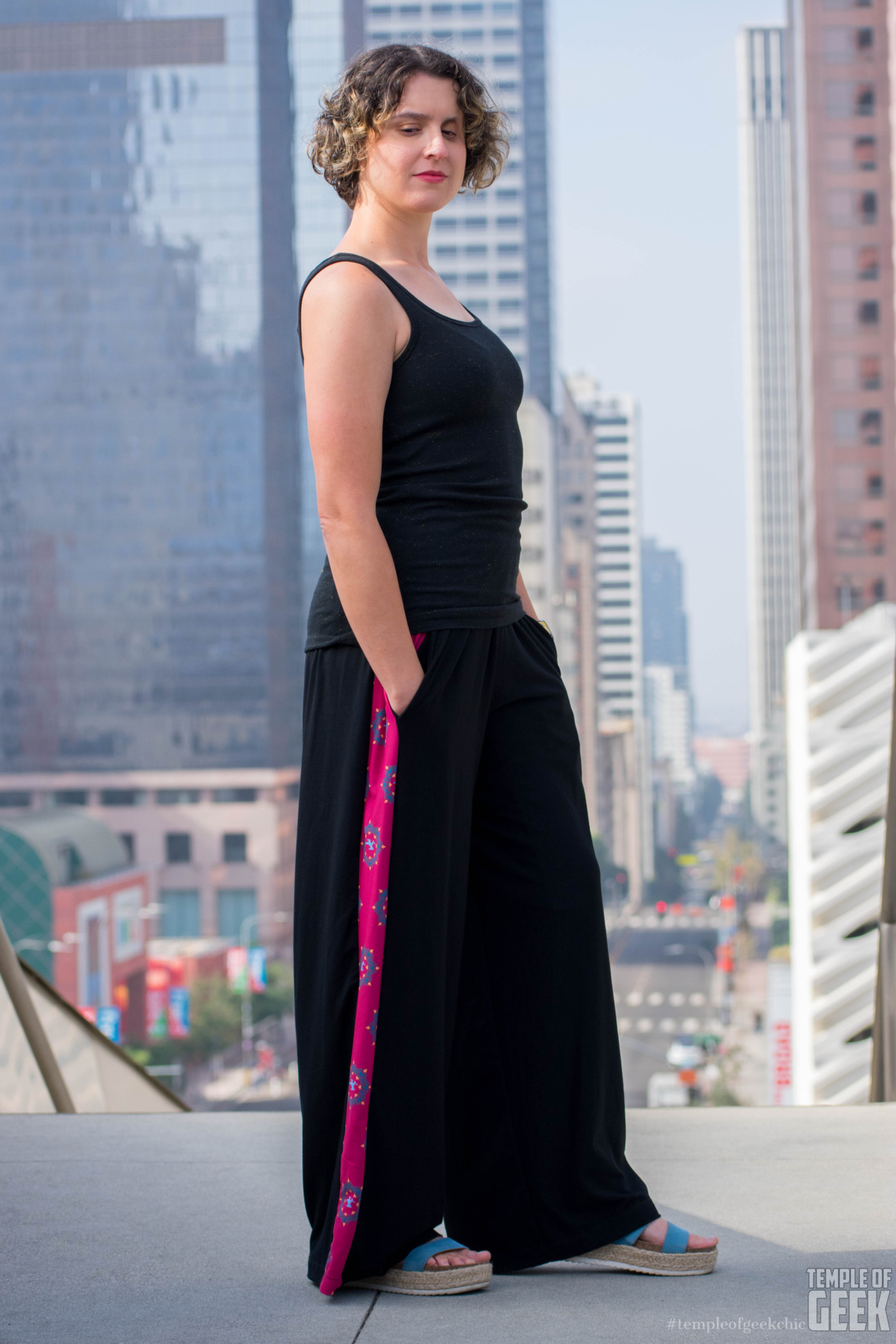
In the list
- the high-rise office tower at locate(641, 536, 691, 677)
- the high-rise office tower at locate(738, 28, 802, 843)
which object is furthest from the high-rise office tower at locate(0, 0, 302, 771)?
the high-rise office tower at locate(641, 536, 691, 677)

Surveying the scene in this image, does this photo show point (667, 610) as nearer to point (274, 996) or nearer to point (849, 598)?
point (849, 598)

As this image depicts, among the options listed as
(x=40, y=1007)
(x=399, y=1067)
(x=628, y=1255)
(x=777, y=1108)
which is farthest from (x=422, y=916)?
(x=40, y=1007)

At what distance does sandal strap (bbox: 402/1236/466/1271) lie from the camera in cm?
115

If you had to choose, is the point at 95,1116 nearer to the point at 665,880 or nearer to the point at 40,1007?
the point at 40,1007

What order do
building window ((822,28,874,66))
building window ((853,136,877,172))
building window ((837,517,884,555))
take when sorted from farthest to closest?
building window ((853,136,877,172)) → building window ((822,28,874,66)) → building window ((837,517,884,555))

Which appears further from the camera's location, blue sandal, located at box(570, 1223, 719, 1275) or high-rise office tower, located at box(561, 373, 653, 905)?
high-rise office tower, located at box(561, 373, 653, 905)

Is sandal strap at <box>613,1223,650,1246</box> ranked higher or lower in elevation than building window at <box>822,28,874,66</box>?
lower

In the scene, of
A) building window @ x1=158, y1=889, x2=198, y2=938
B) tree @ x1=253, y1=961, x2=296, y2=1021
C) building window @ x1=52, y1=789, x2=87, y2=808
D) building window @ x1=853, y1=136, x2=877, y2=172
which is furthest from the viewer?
building window @ x1=52, y1=789, x2=87, y2=808

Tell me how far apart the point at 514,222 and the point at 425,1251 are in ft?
226

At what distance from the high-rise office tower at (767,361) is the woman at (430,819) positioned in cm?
9136

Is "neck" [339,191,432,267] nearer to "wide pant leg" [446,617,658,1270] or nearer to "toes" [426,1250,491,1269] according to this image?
"wide pant leg" [446,617,658,1270]

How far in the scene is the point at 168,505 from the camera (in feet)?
157

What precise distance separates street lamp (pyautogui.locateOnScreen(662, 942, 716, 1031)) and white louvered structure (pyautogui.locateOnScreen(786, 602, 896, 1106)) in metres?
28.1

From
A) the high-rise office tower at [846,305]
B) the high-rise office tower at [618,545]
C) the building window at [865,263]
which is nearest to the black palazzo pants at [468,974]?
the high-rise office tower at [846,305]
